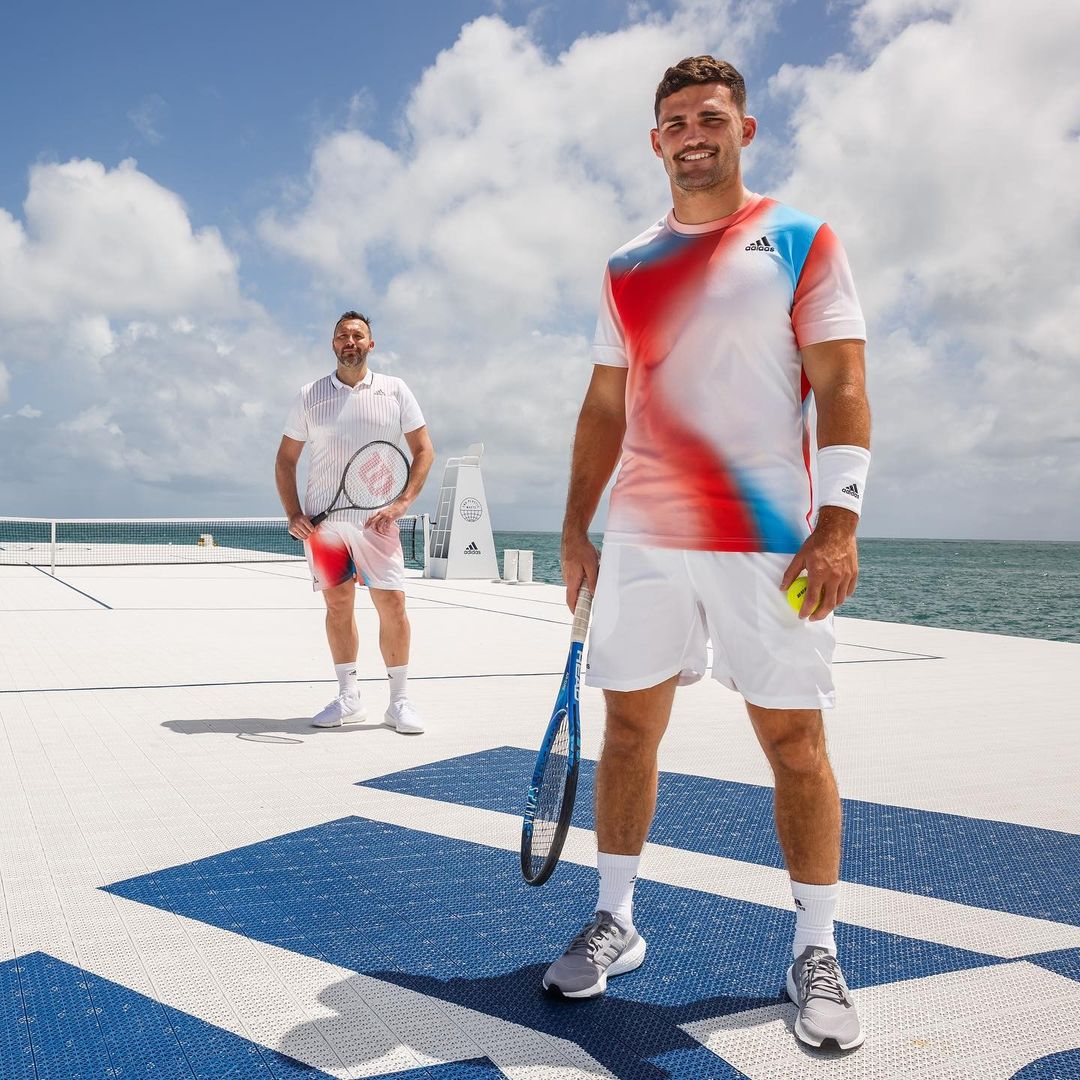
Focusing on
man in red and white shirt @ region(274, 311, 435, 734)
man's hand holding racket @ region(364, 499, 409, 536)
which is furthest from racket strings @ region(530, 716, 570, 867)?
man's hand holding racket @ region(364, 499, 409, 536)

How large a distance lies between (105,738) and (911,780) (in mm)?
3757

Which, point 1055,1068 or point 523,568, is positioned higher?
point 523,568

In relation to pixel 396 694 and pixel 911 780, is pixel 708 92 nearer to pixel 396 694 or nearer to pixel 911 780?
pixel 911 780

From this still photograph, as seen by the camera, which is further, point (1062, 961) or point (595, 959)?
point (1062, 961)

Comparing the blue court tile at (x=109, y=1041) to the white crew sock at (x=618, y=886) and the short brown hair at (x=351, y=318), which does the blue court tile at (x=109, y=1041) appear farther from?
the short brown hair at (x=351, y=318)

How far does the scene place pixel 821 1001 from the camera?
221 cm

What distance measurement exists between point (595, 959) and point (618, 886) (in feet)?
0.67

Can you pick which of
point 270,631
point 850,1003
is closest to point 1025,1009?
point 850,1003

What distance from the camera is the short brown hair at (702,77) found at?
8.05ft

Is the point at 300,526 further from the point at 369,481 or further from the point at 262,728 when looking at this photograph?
the point at 262,728

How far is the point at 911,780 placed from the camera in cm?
452

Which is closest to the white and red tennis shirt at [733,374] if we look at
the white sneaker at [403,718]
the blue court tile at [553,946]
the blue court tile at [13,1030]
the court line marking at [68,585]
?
the blue court tile at [553,946]

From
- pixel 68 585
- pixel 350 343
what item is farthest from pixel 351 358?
pixel 68 585

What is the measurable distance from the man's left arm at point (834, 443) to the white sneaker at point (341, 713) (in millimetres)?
3695
